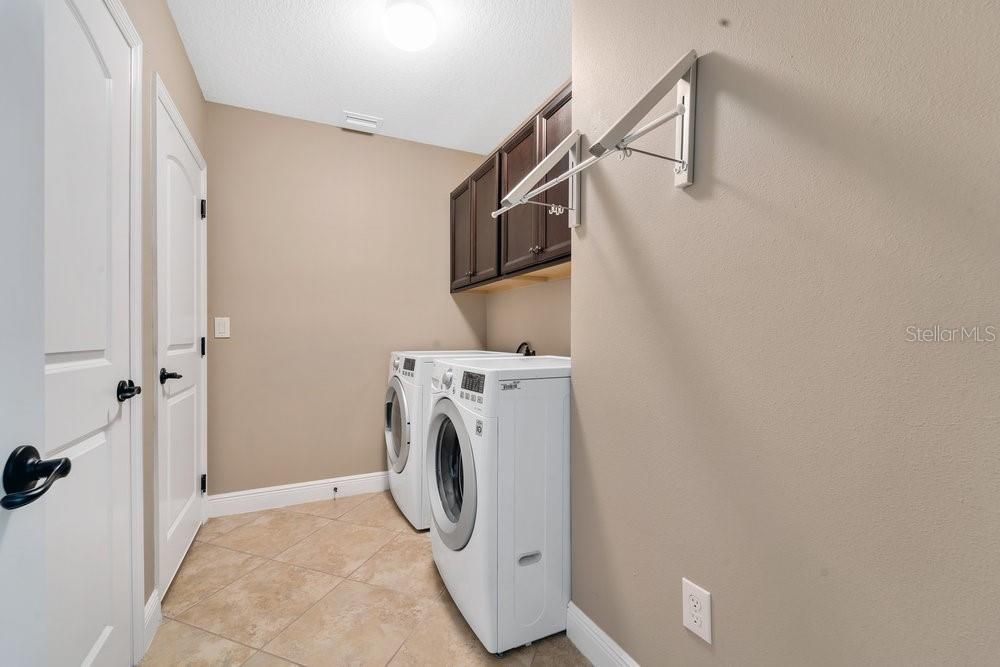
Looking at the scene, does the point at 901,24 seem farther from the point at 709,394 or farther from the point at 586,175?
the point at 586,175

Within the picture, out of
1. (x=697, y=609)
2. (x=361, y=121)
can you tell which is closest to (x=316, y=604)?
(x=697, y=609)

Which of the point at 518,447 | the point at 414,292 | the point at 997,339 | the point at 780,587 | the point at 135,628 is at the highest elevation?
the point at 414,292

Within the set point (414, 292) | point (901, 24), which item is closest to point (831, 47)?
point (901, 24)

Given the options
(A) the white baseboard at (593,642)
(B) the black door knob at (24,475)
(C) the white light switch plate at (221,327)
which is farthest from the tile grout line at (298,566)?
(B) the black door knob at (24,475)

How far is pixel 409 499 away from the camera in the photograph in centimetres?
234

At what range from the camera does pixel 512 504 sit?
1385 mm

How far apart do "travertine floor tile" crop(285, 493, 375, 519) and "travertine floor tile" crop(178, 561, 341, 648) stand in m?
0.56

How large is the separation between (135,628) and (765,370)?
198 cm

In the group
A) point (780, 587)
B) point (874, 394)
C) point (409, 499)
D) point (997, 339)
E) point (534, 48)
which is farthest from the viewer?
point (409, 499)

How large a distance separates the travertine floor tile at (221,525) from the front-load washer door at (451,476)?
4.53ft

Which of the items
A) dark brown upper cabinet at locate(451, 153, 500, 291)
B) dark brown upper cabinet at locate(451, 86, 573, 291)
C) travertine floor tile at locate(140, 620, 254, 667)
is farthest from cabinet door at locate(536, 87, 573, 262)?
travertine floor tile at locate(140, 620, 254, 667)

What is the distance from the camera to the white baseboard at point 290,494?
248 cm

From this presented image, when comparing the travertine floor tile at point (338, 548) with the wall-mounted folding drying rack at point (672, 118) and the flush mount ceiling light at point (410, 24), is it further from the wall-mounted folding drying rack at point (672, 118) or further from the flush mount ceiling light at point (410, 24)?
the flush mount ceiling light at point (410, 24)

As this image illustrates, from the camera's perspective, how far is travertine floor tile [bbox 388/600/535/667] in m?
1.37
